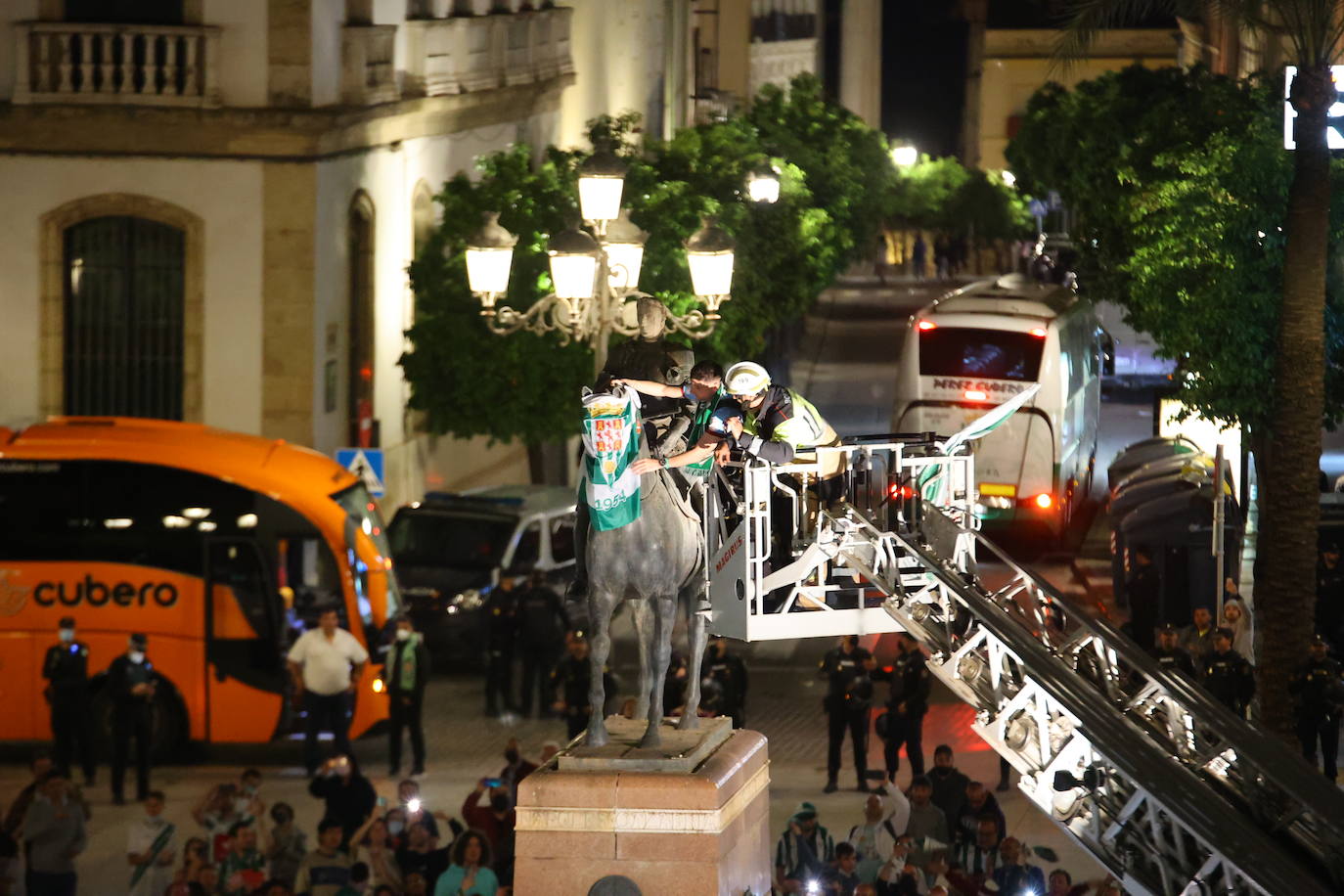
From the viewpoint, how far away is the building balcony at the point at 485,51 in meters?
34.9

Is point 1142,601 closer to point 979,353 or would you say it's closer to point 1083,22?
point 1083,22

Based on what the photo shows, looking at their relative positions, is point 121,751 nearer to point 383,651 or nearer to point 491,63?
point 383,651

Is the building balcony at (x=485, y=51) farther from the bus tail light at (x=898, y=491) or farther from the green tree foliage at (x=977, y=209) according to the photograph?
the green tree foliage at (x=977, y=209)

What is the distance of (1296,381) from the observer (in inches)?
864

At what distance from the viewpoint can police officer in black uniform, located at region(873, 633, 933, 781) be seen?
70.0 ft

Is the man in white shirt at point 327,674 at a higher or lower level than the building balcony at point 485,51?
lower

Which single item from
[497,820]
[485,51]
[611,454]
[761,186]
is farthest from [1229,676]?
[485,51]

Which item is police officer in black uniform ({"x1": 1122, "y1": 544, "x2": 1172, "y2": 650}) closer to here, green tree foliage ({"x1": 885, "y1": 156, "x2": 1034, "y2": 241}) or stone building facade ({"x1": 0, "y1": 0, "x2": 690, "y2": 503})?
stone building facade ({"x1": 0, "y1": 0, "x2": 690, "y2": 503})

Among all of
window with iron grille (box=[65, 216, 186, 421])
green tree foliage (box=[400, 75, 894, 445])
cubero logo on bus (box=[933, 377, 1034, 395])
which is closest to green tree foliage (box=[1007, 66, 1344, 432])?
cubero logo on bus (box=[933, 377, 1034, 395])

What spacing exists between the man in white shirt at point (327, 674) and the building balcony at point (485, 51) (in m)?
13.6

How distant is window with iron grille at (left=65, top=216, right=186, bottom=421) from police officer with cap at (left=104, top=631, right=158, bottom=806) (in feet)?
28.6

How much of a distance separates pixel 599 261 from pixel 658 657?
738 cm

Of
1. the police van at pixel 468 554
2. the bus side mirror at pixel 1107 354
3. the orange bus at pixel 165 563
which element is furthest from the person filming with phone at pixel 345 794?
the bus side mirror at pixel 1107 354

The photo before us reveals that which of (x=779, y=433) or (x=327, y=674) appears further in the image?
(x=327, y=674)
